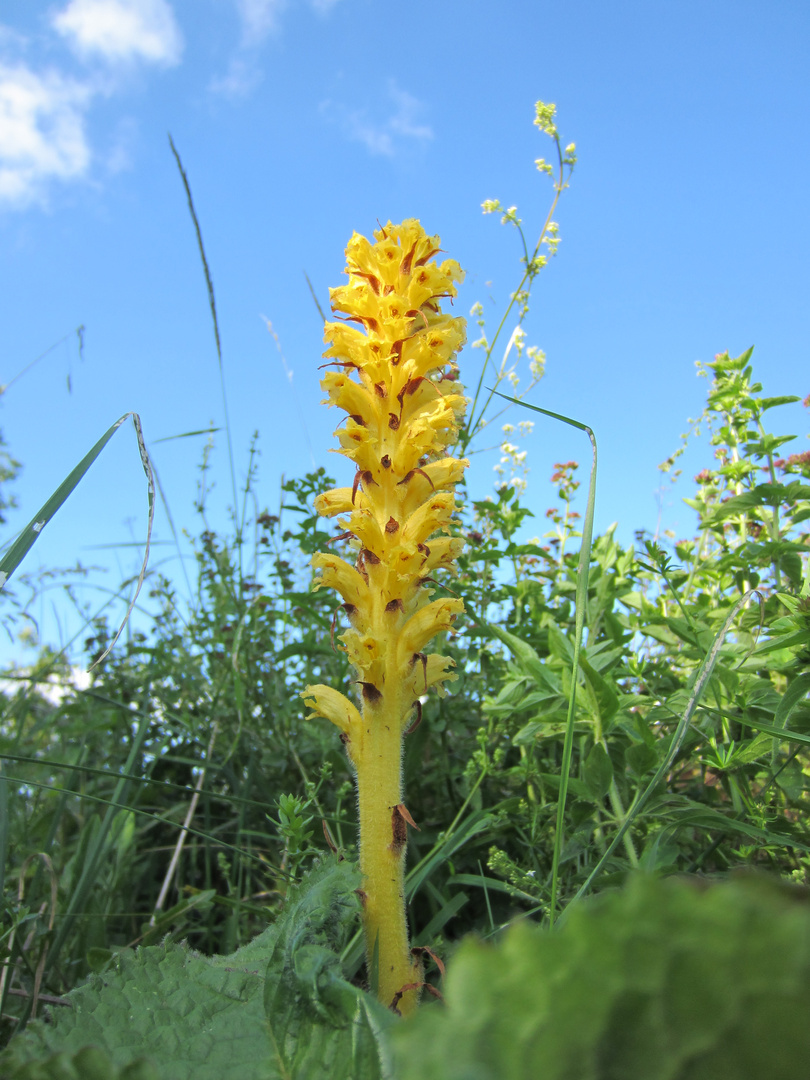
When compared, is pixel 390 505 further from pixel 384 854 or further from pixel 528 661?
pixel 528 661

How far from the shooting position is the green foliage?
1.59 feet

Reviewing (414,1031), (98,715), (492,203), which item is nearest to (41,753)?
(98,715)

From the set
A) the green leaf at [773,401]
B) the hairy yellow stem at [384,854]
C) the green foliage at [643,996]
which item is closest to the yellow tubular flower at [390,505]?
the hairy yellow stem at [384,854]

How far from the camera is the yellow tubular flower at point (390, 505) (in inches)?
56.4

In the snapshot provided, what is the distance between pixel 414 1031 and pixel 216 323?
2.64 m

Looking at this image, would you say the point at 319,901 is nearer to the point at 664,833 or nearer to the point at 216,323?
the point at 664,833

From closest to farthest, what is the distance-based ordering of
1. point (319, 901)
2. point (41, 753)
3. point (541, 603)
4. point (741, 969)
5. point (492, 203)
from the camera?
1. point (741, 969)
2. point (319, 901)
3. point (541, 603)
4. point (492, 203)
5. point (41, 753)

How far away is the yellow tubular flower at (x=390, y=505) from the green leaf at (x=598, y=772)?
1.86ft

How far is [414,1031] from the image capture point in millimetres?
523

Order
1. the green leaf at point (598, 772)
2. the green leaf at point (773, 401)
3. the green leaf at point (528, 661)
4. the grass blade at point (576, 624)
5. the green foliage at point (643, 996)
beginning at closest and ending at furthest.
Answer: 1. the green foliage at point (643, 996)
2. the grass blade at point (576, 624)
3. the green leaf at point (598, 772)
4. the green leaf at point (528, 661)
5. the green leaf at point (773, 401)

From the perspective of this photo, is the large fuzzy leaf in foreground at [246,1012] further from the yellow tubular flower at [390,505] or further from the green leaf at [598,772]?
the green leaf at [598,772]

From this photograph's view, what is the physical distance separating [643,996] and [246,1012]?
0.89 m

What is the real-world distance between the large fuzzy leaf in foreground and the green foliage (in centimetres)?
46

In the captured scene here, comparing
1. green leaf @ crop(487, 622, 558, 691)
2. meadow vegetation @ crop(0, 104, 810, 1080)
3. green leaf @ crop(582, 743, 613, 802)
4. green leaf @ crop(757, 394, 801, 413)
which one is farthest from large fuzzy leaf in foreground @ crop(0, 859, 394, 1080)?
green leaf @ crop(757, 394, 801, 413)
